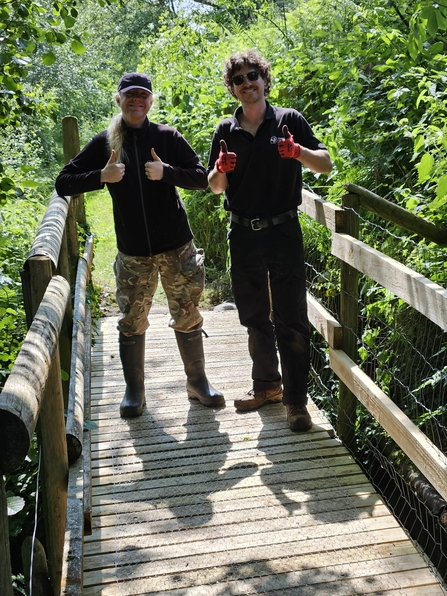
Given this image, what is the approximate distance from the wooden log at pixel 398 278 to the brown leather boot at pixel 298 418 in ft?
3.12

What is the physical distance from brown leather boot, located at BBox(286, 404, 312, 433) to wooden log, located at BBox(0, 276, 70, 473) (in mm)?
2111

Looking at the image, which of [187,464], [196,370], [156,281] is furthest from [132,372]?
[187,464]

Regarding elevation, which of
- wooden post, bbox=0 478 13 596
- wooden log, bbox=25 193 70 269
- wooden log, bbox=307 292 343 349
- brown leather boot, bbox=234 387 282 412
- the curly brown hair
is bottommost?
brown leather boot, bbox=234 387 282 412

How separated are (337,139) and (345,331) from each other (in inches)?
84.8

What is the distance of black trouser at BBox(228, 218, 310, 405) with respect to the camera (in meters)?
4.13

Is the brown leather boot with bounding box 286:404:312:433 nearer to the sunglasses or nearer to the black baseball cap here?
the sunglasses

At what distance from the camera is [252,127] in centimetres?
407

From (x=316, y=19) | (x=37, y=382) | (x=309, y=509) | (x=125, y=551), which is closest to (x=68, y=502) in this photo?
(x=125, y=551)

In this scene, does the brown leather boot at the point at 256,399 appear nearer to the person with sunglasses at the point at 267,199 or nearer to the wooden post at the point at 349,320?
the person with sunglasses at the point at 267,199

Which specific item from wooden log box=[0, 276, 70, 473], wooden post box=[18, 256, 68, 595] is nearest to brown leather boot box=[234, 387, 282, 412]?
wooden post box=[18, 256, 68, 595]

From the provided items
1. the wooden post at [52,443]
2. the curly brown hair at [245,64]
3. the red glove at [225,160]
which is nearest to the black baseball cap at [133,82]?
the curly brown hair at [245,64]

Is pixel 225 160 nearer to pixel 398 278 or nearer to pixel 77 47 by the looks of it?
pixel 77 47

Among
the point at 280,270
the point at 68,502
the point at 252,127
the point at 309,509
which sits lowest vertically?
the point at 309,509

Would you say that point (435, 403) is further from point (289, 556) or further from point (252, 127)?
point (252, 127)
